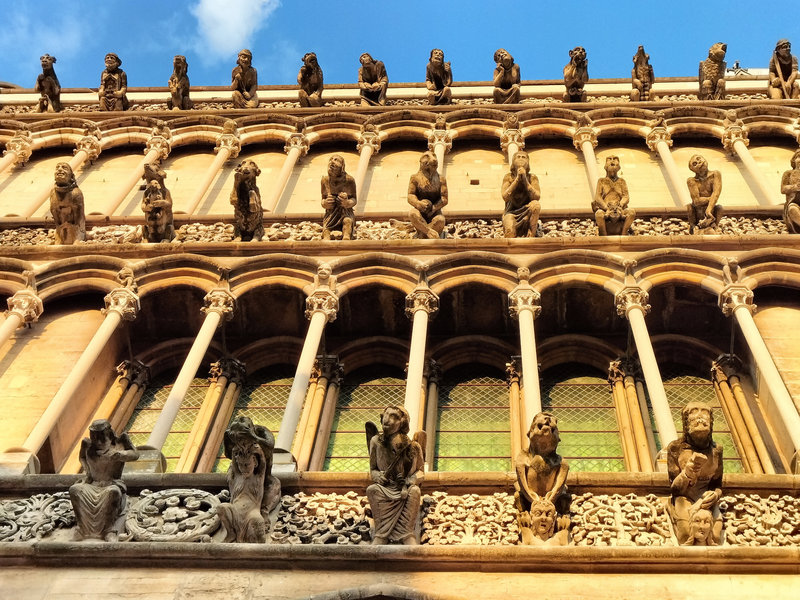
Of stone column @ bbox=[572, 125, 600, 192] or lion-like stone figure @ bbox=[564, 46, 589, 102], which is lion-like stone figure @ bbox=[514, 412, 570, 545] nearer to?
stone column @ bbox=[572, 125, 600, 192]

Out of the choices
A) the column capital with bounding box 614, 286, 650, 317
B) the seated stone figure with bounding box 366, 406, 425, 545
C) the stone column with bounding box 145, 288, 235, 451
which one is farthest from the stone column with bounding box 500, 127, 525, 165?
the seated stone figure with bounding box 366, 406, 425, 545

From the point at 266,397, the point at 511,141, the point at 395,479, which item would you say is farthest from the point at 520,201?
the point at 395,479

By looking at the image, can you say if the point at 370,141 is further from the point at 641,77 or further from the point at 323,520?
the point at 323,520

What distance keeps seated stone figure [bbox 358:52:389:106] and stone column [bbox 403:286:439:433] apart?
24.2 feet

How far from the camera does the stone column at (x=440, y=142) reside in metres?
18.3

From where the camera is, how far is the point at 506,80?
20.0m

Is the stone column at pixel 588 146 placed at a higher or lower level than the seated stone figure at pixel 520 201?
higher

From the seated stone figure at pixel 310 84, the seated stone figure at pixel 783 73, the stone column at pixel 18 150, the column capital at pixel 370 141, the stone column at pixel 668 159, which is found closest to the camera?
the stone column at pixel 668 159

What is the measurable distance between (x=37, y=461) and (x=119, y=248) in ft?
13.8

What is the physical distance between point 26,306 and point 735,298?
9096 millimetres

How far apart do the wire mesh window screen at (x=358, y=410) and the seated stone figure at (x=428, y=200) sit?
2078 mm

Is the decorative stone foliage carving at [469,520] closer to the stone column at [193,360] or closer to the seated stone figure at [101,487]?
the seated stone figure at [101,487]

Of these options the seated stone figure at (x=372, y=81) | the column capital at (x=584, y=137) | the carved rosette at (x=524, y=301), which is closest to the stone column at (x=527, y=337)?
the carved rosette at (x=524, y=301)

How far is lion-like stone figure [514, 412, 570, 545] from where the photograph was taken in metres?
9.69
